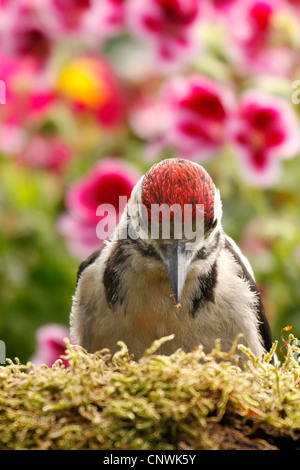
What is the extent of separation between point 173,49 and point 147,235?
1.77 meters

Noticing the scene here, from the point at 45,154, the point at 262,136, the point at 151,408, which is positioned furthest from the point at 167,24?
the point at 151,408

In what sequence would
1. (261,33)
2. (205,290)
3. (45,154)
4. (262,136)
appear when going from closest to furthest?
(205,290), (262,136), (261,33), (45,154)

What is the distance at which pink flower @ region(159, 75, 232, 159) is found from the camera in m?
4.18

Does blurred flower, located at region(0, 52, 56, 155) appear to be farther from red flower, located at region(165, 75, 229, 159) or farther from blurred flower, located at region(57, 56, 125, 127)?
red flower, located at region(165, 75, 229, 159)

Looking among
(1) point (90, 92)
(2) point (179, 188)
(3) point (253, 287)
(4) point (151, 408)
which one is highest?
(1) point (90, 92)

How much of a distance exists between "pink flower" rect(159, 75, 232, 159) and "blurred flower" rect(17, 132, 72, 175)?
0.94m

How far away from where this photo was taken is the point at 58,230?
462 centimetres

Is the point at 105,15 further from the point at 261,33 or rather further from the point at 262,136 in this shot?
the point at 262,136

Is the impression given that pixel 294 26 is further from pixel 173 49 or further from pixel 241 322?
pixel 241 322

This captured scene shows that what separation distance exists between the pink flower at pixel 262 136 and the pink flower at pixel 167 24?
1.63ft

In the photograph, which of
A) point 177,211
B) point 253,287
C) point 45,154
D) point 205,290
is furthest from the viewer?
point 45,154

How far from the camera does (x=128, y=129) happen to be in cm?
528

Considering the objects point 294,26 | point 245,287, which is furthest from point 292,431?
point 294,26

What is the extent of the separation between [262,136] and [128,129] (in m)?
1.35
